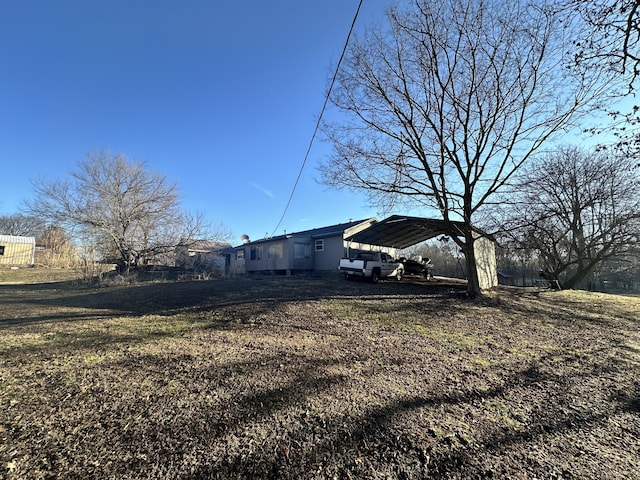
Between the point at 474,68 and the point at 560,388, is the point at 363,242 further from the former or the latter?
the point at 560,388

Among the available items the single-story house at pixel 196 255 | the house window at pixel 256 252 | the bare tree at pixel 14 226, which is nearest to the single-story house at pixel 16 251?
the bare tree at pixel 14 226

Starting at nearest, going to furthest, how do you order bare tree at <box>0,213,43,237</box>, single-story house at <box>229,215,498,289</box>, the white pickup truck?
the white pickup truck < single-story house at <box>229,215,498,289</box> < bare tree at <box>0,213,43,237</box>

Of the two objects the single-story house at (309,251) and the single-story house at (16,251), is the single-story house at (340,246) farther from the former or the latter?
the single-story house at (16,251)

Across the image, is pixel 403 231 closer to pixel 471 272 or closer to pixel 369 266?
pixel 369 266

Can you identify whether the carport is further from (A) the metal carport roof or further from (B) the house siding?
(B) the house siding

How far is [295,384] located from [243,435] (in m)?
1.01

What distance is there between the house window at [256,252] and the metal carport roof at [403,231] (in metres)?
8.19

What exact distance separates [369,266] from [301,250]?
7.44m

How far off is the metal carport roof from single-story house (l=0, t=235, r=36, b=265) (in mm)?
34463

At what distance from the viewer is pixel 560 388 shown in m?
3.72

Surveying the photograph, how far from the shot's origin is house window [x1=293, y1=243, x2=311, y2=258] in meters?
19.7

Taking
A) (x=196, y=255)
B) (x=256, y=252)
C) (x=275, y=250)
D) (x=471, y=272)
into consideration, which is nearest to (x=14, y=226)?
(x=196, y=255)

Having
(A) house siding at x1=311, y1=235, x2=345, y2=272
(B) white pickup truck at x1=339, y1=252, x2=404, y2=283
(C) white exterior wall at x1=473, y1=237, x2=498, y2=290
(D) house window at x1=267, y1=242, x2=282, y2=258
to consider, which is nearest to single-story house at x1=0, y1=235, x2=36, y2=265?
(D) house window at x1=267, y1=242, x2=282, y2=258

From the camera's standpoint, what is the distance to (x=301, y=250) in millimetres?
19984
